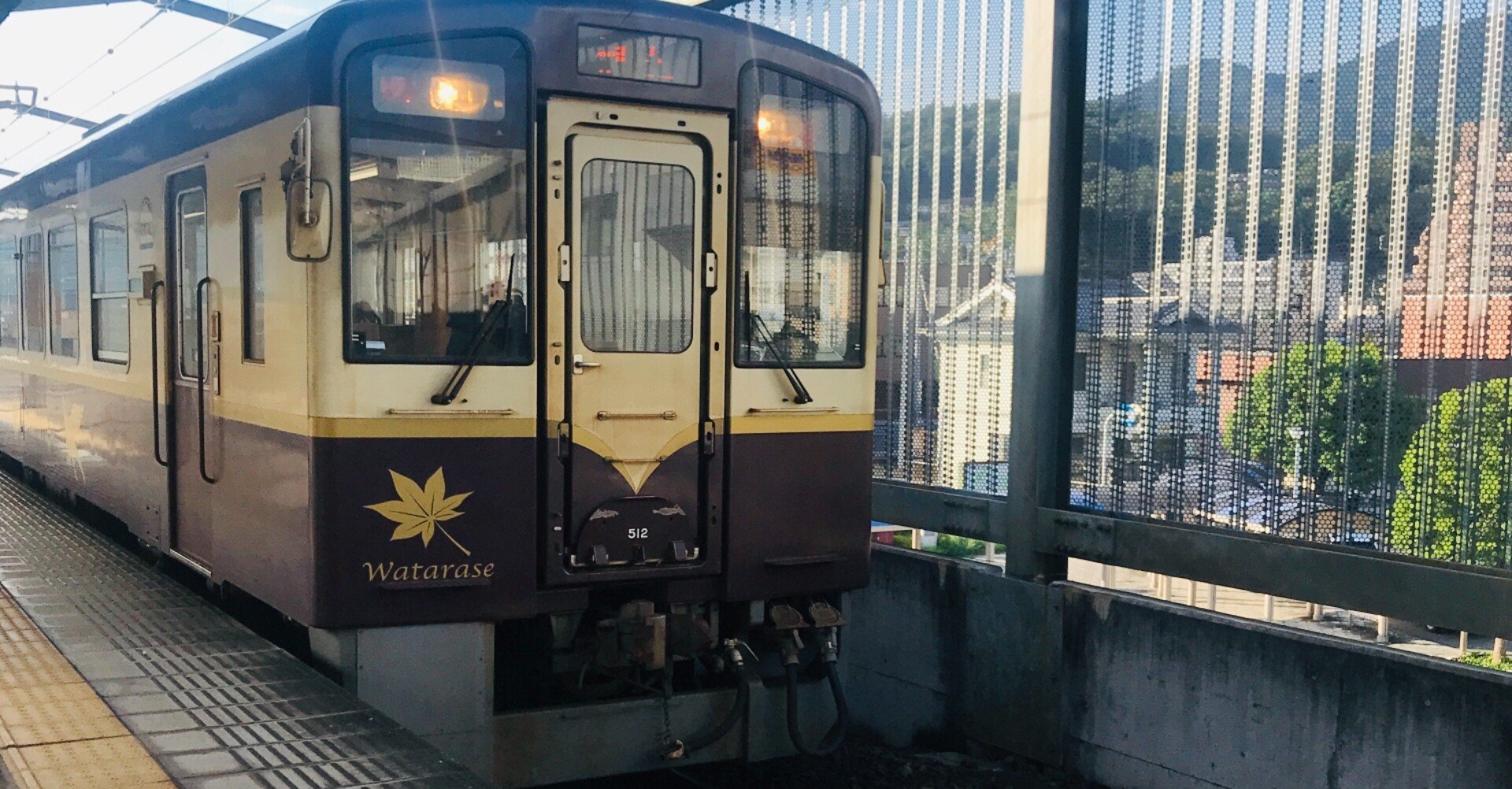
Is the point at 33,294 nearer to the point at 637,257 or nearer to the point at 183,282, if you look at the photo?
the point at 183,282

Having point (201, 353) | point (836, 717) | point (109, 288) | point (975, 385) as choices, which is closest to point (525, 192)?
point (201, 353)

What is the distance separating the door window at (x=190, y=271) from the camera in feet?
19.6

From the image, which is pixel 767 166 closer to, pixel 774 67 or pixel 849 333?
pixel 774 67

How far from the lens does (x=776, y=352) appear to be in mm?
5492

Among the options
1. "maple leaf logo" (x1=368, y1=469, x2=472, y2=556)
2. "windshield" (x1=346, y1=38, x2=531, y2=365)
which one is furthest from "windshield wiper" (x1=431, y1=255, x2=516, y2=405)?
"maple leaf logo" (x1=368, y1=469, x2=472, y2=556)

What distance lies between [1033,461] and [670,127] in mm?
2630

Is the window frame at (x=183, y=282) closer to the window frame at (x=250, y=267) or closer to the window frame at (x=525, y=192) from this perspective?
the window frame at (x=250, y=267)

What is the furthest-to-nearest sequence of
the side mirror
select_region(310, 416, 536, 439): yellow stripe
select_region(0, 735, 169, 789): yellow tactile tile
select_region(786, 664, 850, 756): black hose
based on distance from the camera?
select_region(786, 664, 850, 756): black hose → select_region(310, 416, 536, 439): yellow stripe → the side mirror → select_region(0, 735, 169, 789): yellow tactile tile

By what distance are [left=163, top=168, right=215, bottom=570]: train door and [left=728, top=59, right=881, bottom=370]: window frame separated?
2.23 meters

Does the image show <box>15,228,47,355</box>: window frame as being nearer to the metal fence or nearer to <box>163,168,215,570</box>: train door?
<box>163,168,215,570</box>: train door

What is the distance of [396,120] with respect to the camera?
4.74 m

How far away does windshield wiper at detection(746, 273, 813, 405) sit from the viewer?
5.41 metres

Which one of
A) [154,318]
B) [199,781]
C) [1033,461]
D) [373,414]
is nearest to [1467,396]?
[1033,461]

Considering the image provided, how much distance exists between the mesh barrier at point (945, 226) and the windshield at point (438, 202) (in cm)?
246
